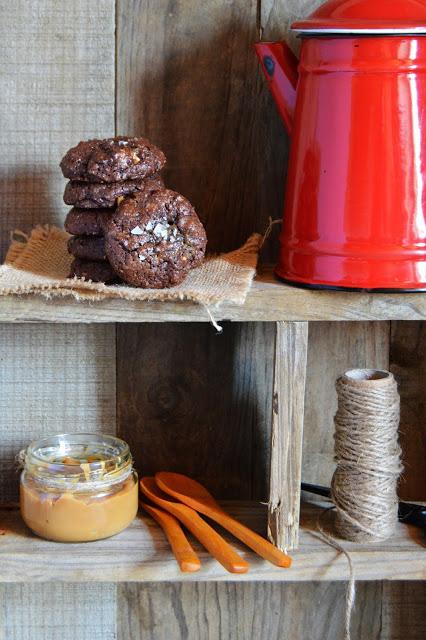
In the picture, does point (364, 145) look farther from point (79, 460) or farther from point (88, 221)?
point (79, 460)

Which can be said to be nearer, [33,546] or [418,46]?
[418,46]

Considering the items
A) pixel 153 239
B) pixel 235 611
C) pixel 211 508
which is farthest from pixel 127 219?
pixel 235 611

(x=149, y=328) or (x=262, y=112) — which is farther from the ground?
(x=262, y=112)

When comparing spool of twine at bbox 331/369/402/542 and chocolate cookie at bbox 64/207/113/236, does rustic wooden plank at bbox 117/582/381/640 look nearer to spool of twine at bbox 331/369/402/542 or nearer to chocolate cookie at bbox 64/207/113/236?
spool of twine at bbox 331/369/402/542

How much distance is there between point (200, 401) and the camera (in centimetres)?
106

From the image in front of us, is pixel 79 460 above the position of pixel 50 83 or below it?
below

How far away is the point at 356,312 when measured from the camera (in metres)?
0.83

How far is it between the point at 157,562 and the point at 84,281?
0.29m

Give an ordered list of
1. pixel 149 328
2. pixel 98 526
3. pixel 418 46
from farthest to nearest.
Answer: pixel 149 328, pixel 98 526, pixel 418 46

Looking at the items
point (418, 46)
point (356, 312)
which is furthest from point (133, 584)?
point (418, 46)

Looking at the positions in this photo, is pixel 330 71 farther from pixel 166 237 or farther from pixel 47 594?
pixel 47 594

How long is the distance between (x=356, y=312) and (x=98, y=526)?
1.09ft

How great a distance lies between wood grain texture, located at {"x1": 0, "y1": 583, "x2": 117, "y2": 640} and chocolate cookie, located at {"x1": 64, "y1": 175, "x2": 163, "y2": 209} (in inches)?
19.8

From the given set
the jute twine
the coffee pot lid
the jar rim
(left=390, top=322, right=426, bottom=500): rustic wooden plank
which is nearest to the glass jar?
the jar rim
